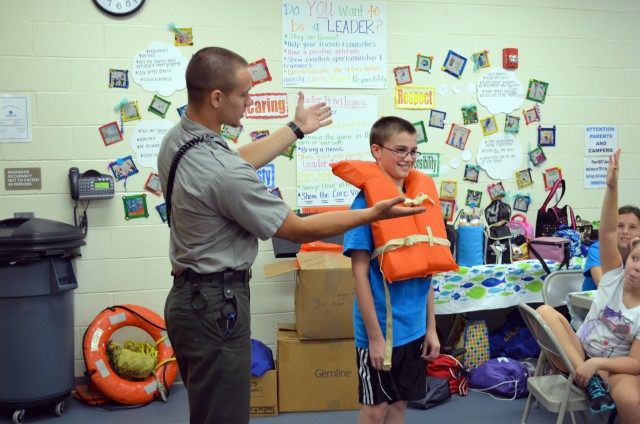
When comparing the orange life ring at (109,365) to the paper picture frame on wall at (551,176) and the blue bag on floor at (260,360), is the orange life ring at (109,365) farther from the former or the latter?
the paper picture frame on wall at (551,176)

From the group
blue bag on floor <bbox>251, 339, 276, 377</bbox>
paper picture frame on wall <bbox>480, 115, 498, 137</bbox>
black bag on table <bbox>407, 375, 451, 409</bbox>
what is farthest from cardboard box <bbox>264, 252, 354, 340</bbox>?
paper picture frame on wall <bbox>480, 115, 498, 137</bbox>

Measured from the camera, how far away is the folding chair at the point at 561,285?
3.67 m

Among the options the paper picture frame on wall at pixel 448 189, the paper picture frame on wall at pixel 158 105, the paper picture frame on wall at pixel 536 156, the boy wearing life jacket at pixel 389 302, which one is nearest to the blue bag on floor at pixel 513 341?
the paper picture frame on wall at pixel 448 189

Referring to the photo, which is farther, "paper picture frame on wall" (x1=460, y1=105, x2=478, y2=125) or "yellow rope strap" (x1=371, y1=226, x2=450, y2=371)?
"paper picture frame on wall" (x1=460, y1=105, x2=478, y2=125)

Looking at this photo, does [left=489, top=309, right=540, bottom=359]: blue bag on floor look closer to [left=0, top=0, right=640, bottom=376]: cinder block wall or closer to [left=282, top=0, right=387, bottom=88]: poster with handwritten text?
[left=0, top=0, right=640, bottom=376]: cinder block wall

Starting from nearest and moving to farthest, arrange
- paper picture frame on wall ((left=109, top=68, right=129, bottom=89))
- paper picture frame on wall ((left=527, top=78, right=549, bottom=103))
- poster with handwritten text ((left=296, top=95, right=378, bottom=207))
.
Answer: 1. paper picture frame on wall ((left=109, top=68, right=129, bottom=89))
2. poster with handwritten text ((left=296, top=95, right=378, bottom=207))
3. paper picture frame on wall ((left=527, top=78, right=549, bottom=103))

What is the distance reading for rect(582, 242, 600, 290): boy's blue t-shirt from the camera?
341cm

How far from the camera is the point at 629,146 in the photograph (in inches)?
197

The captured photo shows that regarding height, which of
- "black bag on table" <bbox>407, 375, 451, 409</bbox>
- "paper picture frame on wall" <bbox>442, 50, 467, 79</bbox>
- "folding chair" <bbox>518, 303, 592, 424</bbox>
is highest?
"paper picture frame on wall" <bbox>442, 50, 467, 79</bbox>

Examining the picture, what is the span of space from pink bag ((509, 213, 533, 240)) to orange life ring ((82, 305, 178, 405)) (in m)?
2.38

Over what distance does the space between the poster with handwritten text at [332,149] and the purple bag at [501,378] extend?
135 centimetres

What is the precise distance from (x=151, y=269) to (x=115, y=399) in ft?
2.66

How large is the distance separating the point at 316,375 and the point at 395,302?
1.54m

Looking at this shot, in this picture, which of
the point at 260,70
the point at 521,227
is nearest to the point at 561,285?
the point at 521,227
